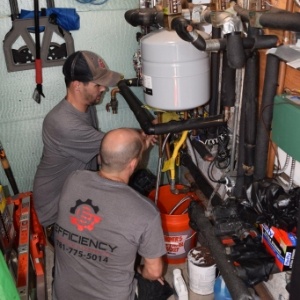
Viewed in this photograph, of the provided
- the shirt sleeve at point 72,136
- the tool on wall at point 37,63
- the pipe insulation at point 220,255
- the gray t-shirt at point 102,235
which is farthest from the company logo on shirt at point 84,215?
the tool on wall at point 37,63

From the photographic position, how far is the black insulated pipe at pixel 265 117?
58.0 inches

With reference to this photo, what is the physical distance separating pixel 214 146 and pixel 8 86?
1.51 m

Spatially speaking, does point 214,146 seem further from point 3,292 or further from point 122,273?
point 3,292

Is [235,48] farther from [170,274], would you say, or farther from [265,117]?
[170,274]

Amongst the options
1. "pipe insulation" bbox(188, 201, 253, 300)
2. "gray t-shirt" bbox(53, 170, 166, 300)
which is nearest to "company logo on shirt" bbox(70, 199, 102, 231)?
"gray t-shirt" bbox(53, 170, 166, 300)

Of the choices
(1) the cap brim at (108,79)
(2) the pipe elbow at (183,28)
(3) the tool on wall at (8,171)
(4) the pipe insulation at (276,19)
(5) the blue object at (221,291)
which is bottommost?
(5) the blue object at (221,291)

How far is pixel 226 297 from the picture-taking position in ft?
6.72

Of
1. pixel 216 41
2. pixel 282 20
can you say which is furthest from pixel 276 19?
pixel 216 41

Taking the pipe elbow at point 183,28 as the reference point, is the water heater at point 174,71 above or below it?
below

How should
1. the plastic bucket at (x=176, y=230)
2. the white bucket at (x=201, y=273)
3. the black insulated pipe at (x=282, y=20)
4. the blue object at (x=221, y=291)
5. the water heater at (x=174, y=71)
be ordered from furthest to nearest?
the plastic bucket at (x=176, y=230) → the white bucket at (x=201, y=273) → the blue object at (x=221, y=291) → the water heater at (x=174, y=71) → the black insulated pipe at (x=282, y=20)

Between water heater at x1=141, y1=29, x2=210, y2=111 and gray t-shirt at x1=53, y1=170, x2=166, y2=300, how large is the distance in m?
0.54

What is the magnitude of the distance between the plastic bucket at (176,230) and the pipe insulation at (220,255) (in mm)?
332

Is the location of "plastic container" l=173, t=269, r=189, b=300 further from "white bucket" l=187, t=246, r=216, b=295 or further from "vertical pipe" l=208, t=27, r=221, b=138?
"vertical pipe" l=208, t=27, r=221, b=138

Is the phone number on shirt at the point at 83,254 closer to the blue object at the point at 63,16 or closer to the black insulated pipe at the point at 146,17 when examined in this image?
the black insulated pipe at the point at 146,17
